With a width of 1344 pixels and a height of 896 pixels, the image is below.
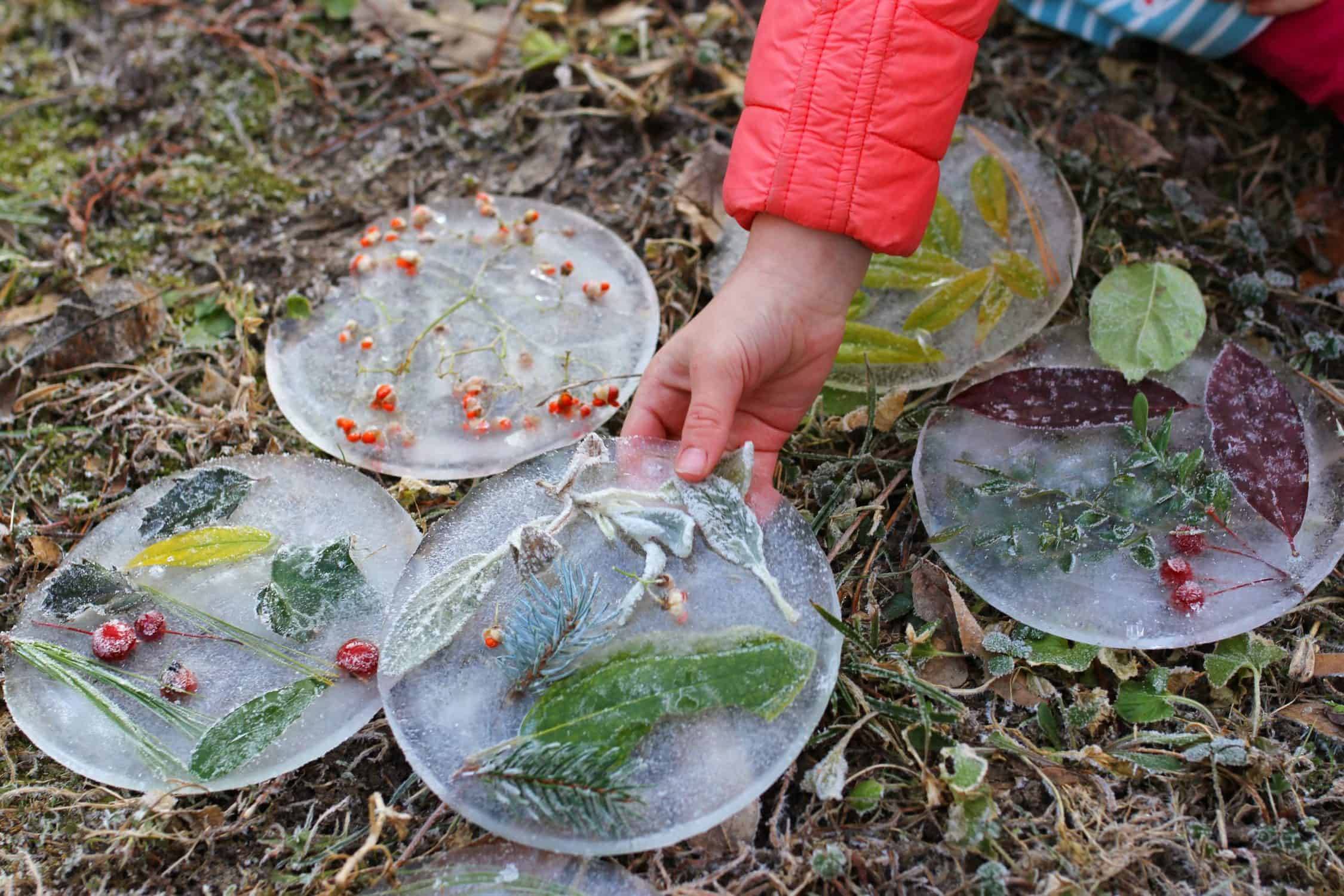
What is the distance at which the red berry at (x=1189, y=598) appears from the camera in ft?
5.80

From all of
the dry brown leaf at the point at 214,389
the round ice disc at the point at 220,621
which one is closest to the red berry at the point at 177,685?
the round ice disc at the point at 220,621

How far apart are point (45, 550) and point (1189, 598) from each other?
7.16 ft

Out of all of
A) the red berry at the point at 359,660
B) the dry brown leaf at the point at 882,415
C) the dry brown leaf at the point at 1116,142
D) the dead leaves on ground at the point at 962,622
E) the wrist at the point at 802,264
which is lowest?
the red berry at the point at 359,660

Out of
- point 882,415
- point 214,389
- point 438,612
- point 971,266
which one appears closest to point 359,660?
point 438,612

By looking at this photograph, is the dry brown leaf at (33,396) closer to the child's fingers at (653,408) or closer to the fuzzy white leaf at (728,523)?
the child's fingers at (653,408)

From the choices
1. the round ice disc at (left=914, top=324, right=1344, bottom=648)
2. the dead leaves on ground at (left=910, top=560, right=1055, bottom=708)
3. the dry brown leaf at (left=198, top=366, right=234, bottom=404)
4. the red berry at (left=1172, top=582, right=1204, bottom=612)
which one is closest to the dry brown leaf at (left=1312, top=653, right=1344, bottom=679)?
the round ice disc at (left=914, top=324, right=1344, bottom=648)

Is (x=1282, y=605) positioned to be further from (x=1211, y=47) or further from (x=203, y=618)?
(x=203, y=618)

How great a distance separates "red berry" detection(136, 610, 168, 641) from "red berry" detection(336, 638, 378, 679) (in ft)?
1.12

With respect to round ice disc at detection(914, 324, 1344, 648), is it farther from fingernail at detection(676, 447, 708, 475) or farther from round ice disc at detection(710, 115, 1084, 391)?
fingernail at detection(676, 447, 708, 475)

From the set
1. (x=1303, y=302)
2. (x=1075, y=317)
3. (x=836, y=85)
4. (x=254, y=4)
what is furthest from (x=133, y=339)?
(x=1303, y=302)

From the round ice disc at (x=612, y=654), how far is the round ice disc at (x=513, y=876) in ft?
0.16

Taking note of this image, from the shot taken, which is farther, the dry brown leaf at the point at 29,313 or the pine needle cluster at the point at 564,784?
the dry brown leaf at the point at 29,313

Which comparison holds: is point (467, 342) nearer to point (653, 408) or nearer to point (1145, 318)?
point (653, 408)

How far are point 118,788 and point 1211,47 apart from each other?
297cm
